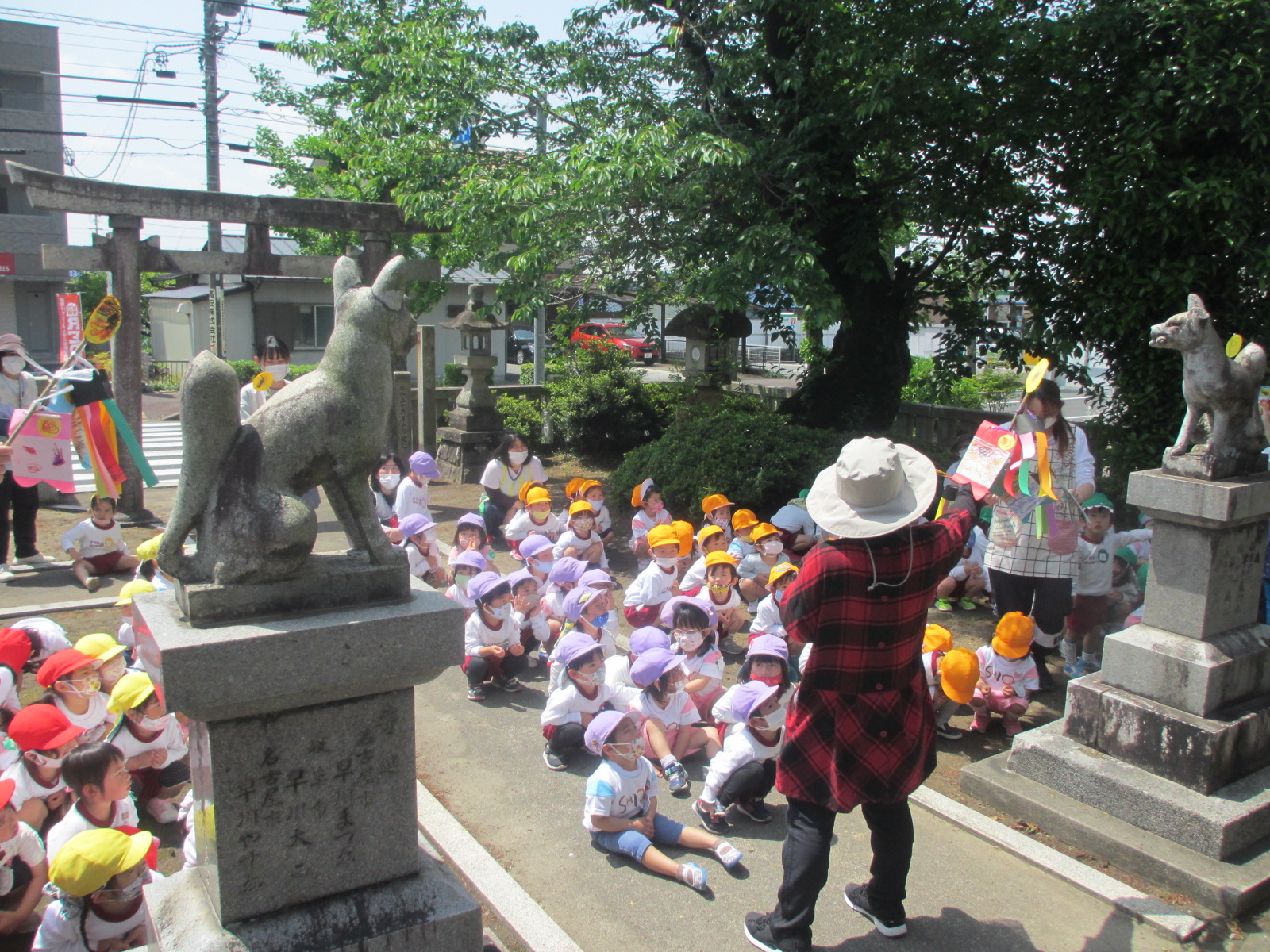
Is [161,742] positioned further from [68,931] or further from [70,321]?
[70,321]

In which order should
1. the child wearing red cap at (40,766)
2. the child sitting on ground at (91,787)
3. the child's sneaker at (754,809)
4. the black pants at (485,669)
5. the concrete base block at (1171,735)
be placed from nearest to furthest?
the child sitting on ground at (91,787) → the child wearing red cap at (40,766) → the concrete base block at (1171,735) → the child's sneaker at (754,809) → the black pants at (485,669)

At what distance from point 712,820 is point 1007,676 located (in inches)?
79.6

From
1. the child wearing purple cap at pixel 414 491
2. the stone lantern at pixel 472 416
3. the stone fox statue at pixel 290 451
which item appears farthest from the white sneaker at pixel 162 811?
the stone lantern at pixel 472 416

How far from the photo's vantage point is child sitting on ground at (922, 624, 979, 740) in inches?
191

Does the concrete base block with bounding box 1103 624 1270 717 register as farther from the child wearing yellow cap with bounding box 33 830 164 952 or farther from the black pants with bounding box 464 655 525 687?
the child wearing yellow cap with bounding box 33 830 164 952

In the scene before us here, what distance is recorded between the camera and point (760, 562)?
6.99m

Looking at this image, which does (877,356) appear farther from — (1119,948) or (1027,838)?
(1119,948)

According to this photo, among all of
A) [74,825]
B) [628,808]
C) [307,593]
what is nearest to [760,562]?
[628,808]

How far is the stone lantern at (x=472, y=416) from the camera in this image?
1229 centimetres

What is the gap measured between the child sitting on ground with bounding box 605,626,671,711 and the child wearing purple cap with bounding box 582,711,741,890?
→ 0.74 metres

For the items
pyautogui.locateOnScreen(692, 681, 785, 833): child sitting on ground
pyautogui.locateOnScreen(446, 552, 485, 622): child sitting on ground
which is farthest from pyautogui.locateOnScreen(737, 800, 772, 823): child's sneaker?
pyautogui.locateOnScreen(446, 552, 485, 622): child sitting on ground

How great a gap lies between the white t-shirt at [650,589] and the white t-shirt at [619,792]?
2296mm

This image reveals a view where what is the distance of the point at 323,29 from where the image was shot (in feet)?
45.0

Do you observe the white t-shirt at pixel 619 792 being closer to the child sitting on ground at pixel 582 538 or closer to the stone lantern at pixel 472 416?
the child sitting on ground at pixel 582 538
